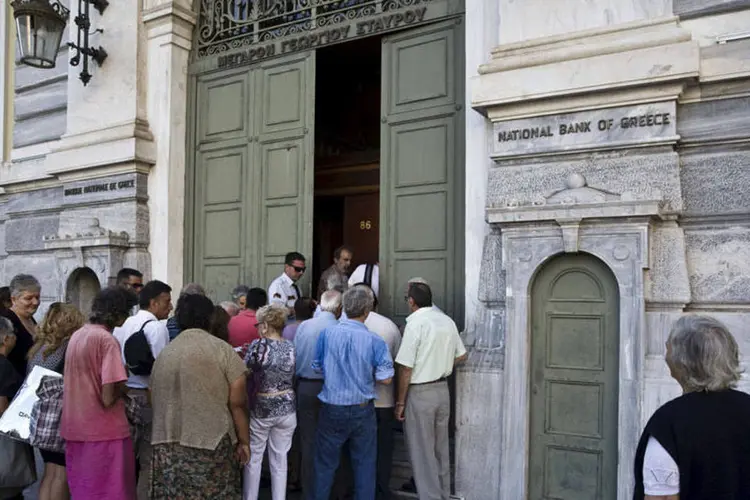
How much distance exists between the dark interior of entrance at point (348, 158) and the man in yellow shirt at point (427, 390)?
21.3 ft

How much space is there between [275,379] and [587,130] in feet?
9.75

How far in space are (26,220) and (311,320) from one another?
594 cm

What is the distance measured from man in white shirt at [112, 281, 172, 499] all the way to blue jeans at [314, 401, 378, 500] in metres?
1.25

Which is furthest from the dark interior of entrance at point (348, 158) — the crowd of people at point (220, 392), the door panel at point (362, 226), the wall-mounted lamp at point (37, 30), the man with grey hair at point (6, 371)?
the man with grey hair at point (6, 371)

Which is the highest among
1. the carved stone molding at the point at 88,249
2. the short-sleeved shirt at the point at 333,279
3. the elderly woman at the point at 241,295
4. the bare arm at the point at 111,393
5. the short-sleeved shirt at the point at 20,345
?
the carved stone molding at the point at 88,249

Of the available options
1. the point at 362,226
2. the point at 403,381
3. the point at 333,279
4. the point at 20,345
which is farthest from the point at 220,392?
the point at 362,226

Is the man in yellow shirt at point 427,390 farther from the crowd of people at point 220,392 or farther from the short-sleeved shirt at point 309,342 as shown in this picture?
the short-sleeved shirt at point 309,342

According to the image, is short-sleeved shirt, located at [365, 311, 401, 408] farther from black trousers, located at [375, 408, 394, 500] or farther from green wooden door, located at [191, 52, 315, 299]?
green wooden door, located at [191, 52, 315, 299]

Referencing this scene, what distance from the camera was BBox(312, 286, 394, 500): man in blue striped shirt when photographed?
17.1 ft

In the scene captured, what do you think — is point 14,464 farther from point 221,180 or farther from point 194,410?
point 221,180

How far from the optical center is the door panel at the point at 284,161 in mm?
7738

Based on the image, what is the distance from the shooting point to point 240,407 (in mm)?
4551

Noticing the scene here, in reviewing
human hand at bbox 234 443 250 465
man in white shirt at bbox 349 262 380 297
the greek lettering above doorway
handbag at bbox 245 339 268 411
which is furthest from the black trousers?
the greek lettering above doorway

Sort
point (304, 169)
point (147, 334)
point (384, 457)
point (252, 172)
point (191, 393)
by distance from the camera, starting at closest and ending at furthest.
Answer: point (191, 393), point (147, 334), point (384, 457), point (304, 169), point (252, 172)
